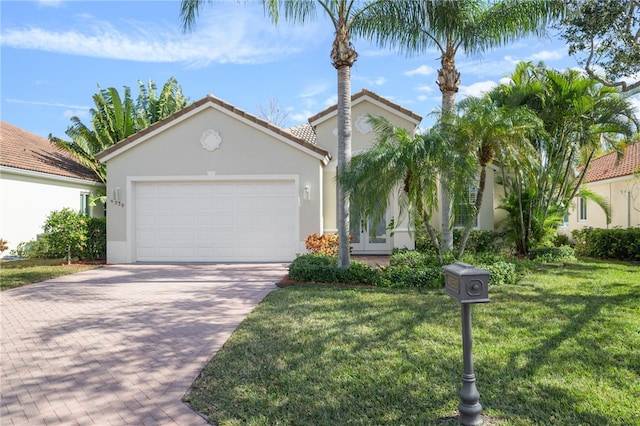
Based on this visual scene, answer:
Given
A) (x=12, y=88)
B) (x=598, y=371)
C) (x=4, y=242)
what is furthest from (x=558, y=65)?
(x=4, y=242)

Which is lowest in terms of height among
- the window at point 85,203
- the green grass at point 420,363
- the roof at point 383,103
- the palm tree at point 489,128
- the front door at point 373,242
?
the green grass at point 420,363

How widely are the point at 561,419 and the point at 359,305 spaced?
437 cm

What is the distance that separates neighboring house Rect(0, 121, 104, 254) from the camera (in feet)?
54.2

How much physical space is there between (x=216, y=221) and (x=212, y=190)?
107 cm

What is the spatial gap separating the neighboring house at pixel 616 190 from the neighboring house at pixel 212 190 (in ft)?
39.1

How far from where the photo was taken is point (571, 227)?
23516mm

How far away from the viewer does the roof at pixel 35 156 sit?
17359 mm

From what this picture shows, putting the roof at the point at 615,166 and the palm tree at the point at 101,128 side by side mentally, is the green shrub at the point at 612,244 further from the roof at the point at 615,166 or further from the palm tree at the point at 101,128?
the palm tree at the point at 101,128

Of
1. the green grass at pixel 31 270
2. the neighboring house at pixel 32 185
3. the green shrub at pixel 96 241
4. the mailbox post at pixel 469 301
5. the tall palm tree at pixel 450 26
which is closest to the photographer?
the mailbox post at pixel 469 301

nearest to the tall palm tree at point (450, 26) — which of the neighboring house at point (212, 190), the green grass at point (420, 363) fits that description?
the neighboring house at point (212, 190)

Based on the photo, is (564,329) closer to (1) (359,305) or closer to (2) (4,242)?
(1) (359,305)

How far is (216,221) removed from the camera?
47.2 feet

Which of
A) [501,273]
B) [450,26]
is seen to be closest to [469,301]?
[501,273]

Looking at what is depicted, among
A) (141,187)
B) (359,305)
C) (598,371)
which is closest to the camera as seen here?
(598,371)
